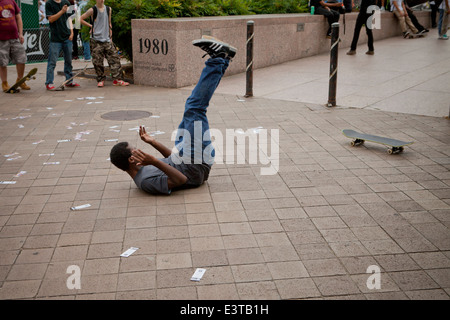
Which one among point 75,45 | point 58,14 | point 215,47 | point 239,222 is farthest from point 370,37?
point 239,222


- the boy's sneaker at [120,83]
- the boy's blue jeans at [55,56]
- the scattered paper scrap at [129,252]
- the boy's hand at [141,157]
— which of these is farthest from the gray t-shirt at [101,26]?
the scattered paper scrap at [129,252]

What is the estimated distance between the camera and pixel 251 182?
5449 mm

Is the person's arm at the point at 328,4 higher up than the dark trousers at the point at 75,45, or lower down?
higher up

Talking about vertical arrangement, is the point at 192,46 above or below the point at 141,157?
above

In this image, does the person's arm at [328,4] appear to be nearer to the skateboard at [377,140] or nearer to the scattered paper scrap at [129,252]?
the skateboard at [377,140]

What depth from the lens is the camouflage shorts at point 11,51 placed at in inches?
398

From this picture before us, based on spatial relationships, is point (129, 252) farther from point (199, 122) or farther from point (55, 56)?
point (55, 56)

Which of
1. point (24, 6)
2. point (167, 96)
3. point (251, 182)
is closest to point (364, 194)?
point (251, 182)

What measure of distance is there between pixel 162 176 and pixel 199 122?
2.21 ft

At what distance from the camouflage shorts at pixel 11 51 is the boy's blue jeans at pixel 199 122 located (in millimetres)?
6728

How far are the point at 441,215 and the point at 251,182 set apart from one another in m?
1.95

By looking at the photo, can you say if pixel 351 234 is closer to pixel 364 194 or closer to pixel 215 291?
pixel 364 194

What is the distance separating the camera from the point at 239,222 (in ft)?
14.7

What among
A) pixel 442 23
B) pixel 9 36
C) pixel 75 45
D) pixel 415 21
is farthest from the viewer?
pixel 415 21
